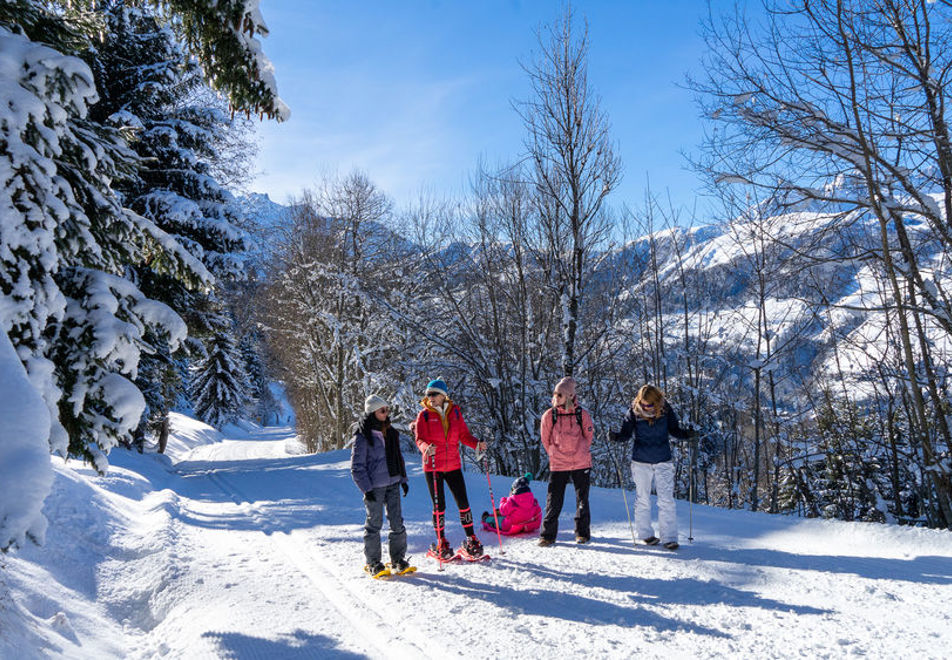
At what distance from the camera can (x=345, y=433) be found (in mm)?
24938

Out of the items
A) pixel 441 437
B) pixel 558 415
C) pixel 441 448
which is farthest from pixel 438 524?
pixel 558 415

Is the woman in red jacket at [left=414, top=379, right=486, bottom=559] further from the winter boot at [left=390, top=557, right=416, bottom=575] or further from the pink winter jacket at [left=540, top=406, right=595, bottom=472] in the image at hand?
the pink winter jacket at [left=540, top=406, right=595, bottom=472]

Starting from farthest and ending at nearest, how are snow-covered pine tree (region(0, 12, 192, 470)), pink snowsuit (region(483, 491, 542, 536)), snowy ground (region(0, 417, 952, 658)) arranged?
pink snowsuit (region(483, 491, 542, 536)), snowy ground (region(0, 417, 952, 658)), snow-covered pine tree (region(0, 12, 192, 470))

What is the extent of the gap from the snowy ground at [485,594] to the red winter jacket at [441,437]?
1044 mm

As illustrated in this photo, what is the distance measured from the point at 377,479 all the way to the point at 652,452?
2.95 m

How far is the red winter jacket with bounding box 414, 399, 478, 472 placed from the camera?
5965mm

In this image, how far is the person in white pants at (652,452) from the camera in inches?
232

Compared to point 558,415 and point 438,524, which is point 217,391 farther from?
point 558,415

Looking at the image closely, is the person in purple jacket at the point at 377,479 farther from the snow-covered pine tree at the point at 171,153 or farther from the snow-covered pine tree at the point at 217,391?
the snow-covered pine tree at the point at 217,391

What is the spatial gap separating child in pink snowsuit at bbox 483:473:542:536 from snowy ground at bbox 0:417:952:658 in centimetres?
27

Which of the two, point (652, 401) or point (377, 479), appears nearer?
point (377, 479)

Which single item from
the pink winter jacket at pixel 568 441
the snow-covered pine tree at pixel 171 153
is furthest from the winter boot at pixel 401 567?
the snow-covered pine tree at pixel 171 153

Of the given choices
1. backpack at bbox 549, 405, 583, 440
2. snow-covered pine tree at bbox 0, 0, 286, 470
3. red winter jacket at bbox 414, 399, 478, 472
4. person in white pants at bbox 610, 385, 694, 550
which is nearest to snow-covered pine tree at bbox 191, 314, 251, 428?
red winter jacket at bbox 414, 399, 478, 472

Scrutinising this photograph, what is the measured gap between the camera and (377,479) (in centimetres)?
555
